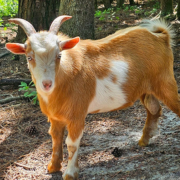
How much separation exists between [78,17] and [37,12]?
2072 millimetres

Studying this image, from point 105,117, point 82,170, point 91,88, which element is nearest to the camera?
point 91,88

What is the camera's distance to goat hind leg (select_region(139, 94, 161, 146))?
4203mm

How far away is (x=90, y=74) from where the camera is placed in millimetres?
3514

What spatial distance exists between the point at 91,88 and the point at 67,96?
0.35m

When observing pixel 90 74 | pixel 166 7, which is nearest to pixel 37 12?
pixel 90 74

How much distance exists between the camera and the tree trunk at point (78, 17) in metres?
5.66

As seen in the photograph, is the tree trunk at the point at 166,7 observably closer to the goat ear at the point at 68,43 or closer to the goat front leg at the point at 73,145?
the goat ear at the point at 68,43

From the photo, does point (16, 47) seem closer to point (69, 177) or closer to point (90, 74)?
point (90, 74)

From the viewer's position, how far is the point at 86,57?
3592 millimetres

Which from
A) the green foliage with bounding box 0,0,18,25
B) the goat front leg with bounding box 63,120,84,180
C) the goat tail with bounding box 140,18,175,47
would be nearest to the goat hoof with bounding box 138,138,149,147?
the goat front leg with bounding box 63,120,84,180

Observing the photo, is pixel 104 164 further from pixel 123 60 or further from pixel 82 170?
pixel 123 60

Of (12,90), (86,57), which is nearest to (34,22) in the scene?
(12,90)

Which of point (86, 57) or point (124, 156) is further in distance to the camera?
point (124, 156)

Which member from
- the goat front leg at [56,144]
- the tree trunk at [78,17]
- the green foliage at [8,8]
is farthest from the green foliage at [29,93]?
the green foliage at [8,8]
